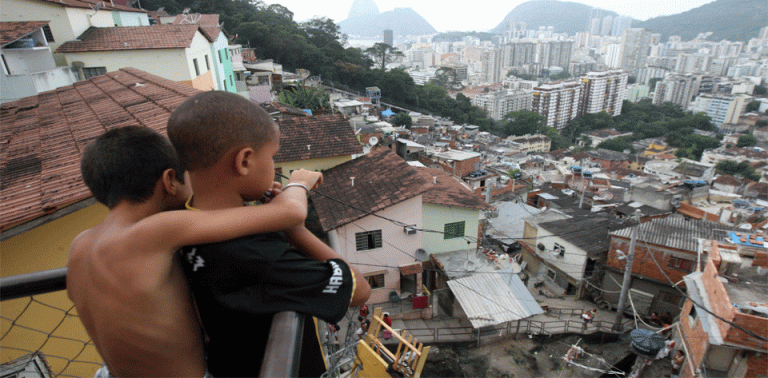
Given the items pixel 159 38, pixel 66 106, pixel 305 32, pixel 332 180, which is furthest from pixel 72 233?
pixel 305 32

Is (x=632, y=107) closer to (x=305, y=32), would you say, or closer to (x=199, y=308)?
(x=305, y=32)

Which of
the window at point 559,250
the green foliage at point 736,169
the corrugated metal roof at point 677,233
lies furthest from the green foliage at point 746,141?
the window at point 559,250

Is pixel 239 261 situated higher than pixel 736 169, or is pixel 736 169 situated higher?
pixel 239 261

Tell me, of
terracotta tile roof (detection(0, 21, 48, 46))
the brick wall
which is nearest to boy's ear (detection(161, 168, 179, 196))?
terracotta tile roof (detection(0, 21, 48, 46))

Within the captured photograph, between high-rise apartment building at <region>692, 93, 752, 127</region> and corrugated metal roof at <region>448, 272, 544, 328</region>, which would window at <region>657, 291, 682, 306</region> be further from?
high-rise apartment building at <region>692, 93, 752, 127</region>

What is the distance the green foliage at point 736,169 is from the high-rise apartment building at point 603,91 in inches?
1966

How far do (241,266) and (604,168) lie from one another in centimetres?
5450

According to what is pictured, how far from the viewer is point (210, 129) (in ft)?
4.29

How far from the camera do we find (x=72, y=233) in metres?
3.42

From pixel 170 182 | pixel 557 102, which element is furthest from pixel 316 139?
pixel 557 102

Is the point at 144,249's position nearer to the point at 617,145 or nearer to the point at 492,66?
the point at 617,145

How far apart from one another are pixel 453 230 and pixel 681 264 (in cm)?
744

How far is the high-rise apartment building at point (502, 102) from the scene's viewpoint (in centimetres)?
9219

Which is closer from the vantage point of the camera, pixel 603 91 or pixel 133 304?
pixel 133 304
